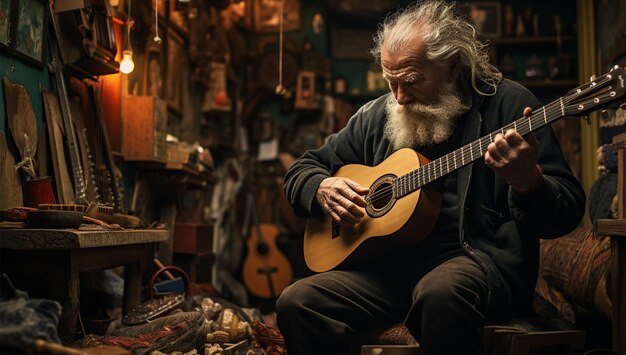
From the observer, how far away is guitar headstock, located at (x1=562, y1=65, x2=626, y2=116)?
221 cm

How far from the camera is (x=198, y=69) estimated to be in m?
6.77

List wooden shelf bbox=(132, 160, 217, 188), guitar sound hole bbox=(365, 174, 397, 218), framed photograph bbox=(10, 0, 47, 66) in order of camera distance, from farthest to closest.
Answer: wooden shelf bbox=(132, 160, 217, 188)
framed photograph bbox=(10, 0, 47, 66)
guitar sound hole bbox=(365, 174, 397, 218)

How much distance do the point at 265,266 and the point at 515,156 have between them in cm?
563

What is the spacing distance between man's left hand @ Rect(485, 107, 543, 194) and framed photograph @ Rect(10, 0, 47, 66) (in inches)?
93.5

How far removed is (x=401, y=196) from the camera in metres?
2.82

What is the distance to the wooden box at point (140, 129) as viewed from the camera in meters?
4.87

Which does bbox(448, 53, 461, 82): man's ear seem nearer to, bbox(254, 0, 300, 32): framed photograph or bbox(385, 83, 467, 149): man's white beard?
bbox(385, 83, 467, 149): man's white beard

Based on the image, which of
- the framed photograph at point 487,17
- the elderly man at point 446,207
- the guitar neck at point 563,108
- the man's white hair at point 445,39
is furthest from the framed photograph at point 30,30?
the framed photograph at point 487,17

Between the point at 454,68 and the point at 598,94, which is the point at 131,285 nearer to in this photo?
the point at 454,68

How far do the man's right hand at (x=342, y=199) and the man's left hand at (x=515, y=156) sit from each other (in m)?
0.74

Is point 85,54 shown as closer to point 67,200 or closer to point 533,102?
point 67,200

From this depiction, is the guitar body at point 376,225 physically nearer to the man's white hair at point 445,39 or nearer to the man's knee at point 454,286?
the man's knee at point 454,286

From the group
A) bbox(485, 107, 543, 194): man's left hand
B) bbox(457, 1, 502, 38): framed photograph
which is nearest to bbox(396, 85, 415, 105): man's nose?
bbox(485, 107, 543, 194): man's left hand

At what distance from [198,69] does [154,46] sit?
1255 millimetres
